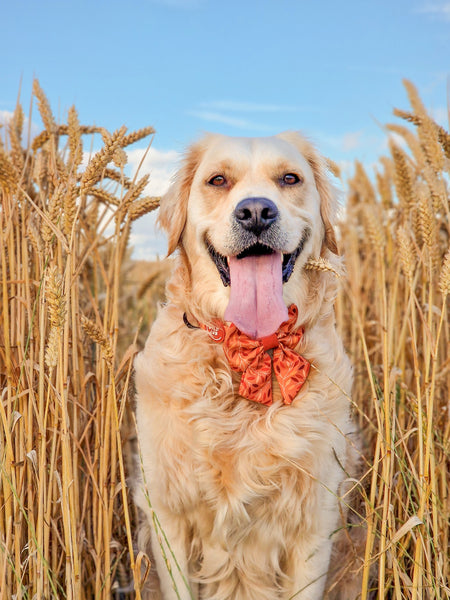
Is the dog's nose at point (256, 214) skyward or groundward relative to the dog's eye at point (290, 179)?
groundward

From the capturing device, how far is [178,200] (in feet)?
7.68

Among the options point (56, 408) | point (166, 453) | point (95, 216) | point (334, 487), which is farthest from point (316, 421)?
point (95, 216)

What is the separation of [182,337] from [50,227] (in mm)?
748

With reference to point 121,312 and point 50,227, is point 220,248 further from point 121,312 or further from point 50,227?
point 121,312

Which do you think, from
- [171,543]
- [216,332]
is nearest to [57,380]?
[216,332]

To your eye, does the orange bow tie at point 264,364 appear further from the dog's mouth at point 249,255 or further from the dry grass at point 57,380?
the dry grass at point 57,380

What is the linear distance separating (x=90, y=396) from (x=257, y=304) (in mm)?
846

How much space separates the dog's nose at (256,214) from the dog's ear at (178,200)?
0.35m

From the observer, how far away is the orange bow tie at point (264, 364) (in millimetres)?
2012

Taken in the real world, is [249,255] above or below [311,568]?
above

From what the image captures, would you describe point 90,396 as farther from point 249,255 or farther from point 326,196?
point 326,196

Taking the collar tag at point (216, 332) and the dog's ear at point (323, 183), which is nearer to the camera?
the collar tag at point (216, 332)

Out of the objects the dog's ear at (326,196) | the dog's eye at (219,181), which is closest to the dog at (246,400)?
the dog's eye at (219,181)

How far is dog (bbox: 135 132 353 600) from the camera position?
1.96 metres
